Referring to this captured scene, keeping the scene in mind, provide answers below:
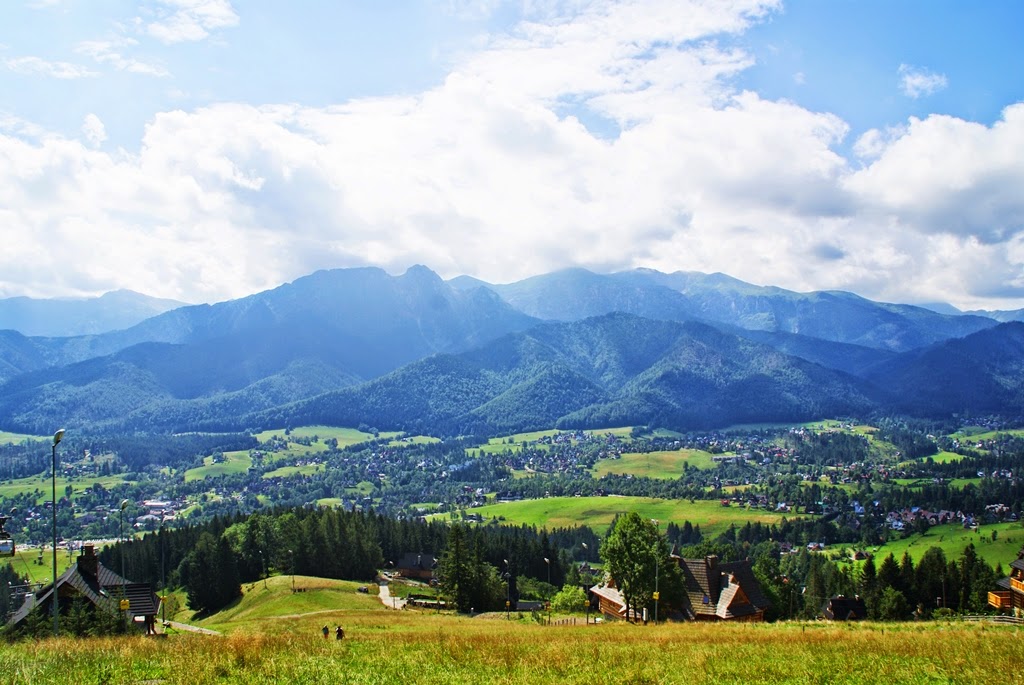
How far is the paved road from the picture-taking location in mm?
71488

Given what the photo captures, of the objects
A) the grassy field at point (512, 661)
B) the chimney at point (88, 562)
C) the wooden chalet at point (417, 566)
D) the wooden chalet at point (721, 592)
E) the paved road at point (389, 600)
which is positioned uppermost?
the grassy field at point (512, 661)

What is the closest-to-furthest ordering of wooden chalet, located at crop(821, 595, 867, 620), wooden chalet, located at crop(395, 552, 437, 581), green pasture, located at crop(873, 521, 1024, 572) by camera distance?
wooden chalet, located at crop(821, 595, 867, 620), wooden chalet, located at crop(395, 552, 437, 581), green pasture, located at crop(873, 521, 1024, 572)

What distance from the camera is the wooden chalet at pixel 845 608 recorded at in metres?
85.5

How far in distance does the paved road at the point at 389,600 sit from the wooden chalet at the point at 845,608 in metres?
48.3

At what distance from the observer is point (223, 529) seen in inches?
4289

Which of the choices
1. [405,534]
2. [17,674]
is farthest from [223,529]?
[17,674]

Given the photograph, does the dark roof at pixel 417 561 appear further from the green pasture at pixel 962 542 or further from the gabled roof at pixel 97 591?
the green pasture at pixel 962 542

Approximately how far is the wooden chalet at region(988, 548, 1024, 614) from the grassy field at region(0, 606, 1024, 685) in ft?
130

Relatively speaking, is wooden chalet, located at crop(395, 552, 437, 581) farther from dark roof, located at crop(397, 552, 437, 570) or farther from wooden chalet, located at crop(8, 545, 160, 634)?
wooden chalet, located at crop(8, 545, 160, 634)

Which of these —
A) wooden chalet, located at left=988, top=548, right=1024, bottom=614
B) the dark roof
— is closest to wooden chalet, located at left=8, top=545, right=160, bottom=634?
the dark roof

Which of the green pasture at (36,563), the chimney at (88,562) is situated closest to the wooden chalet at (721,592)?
the chimney at (88,562)

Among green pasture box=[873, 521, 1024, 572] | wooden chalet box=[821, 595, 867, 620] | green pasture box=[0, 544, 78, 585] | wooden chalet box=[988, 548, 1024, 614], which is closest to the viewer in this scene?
wooden chalet box=[988, 548, 1024, 614]

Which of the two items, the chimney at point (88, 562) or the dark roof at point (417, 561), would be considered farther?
the dark roof at point (417, 561)

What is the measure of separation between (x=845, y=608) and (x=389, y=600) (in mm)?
52722
